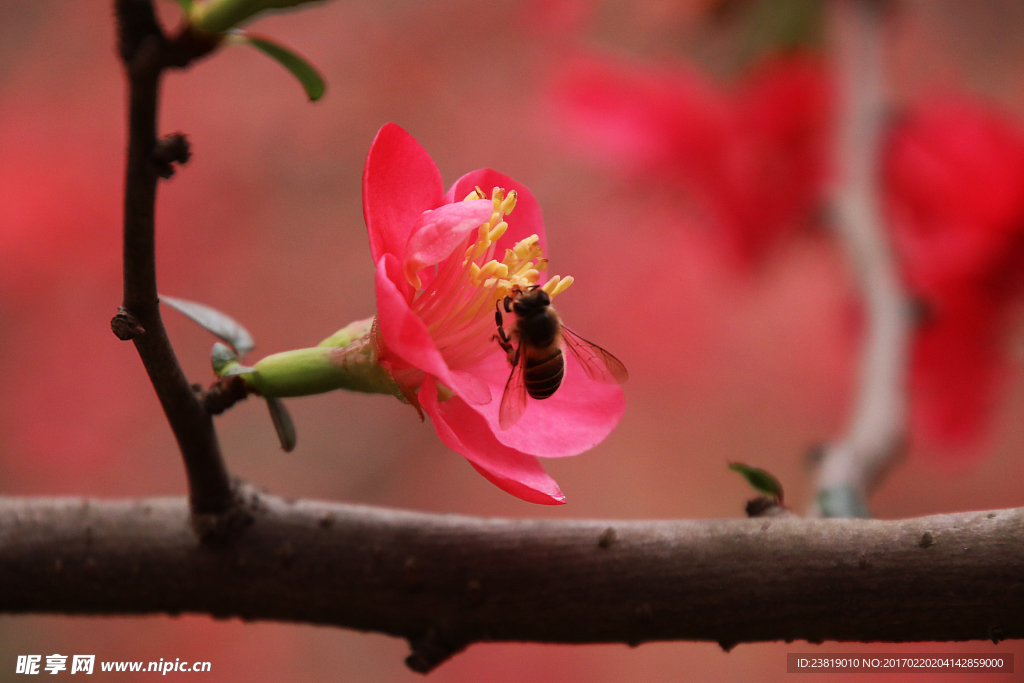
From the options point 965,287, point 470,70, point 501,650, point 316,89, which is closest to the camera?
point 316,89

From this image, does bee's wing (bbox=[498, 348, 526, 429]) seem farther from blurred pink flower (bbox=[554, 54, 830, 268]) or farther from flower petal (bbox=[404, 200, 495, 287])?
blurred pink flower (bbox=[554, 54, 830, 268])

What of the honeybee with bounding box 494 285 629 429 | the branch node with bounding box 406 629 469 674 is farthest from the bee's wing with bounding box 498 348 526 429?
the branch node with bounding box 406 629 469 674

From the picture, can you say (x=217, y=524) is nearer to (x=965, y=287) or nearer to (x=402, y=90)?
(x=965, y=287)

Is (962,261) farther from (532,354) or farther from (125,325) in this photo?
(125,325)

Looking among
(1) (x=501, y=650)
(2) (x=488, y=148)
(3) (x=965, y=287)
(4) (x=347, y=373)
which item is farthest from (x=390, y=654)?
(4) (x=347, y=373)

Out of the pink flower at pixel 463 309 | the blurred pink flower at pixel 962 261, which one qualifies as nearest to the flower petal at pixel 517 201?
the pink flower at pixel 463 309
